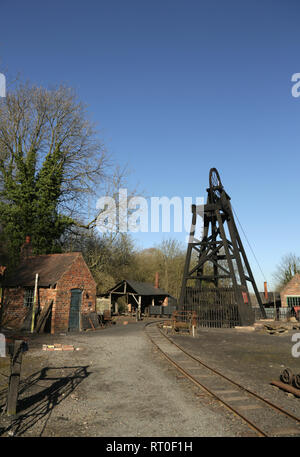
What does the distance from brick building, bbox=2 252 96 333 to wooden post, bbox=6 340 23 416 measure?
12.9 m

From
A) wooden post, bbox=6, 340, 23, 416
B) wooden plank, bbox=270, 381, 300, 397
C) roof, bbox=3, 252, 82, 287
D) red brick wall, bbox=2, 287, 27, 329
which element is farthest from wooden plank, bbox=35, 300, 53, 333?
wooden plank, bbox=270, 381, 300, 397

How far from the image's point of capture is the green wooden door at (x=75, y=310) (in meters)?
19.5

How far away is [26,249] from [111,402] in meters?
19.7

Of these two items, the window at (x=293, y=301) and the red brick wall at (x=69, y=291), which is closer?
the red brick wall at (x=69, y=291)

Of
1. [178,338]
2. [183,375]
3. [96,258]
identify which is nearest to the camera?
[183,375]

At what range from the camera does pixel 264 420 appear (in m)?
5.50

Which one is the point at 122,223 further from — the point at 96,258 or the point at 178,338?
the point at 178,338

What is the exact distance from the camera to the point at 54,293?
18.6 meters

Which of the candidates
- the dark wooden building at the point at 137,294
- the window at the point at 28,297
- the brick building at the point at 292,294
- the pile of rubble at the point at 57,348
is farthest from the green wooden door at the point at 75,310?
the brick building at the point at 292,294

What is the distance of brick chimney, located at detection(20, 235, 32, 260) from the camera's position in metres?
23.8

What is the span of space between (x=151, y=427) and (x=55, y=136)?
28490 mm

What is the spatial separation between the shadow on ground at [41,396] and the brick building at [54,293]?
9694mm

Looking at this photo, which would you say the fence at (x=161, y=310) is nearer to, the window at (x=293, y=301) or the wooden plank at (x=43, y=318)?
the window at (x=293, y=301)
